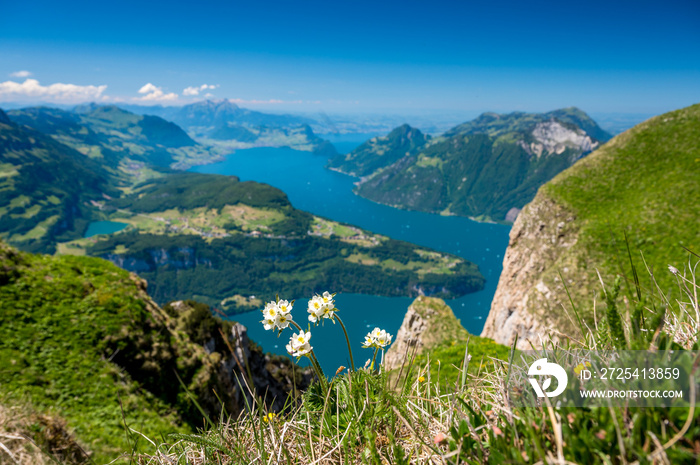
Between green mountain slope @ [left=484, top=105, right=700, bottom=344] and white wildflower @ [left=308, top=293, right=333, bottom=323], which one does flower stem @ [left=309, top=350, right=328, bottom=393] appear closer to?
white wildflower @ [left=308, top=293, right=333, bottom=323]

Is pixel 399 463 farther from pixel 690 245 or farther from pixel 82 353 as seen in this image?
pixel 690 245

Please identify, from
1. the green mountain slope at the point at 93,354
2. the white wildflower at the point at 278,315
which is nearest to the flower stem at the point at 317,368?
the white wildflower at the point at 278,315

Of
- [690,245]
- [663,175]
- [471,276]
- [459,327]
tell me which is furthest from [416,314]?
[471,276]

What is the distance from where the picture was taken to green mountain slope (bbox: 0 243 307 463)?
26.6 ft

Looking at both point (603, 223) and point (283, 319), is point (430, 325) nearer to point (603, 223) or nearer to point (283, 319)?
point (603, 223)

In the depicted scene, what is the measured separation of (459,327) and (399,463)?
21.6 meters

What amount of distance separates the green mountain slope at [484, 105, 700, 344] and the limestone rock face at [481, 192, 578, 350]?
0.06 metres

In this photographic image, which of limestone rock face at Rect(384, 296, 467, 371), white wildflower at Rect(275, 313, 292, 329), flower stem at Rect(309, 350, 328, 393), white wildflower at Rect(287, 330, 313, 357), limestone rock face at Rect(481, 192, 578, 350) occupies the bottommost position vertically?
limestone rock face at Rect(384, 296, 467, 371)

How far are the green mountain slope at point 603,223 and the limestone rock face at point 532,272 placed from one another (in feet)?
0.19

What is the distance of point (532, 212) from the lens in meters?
23.8

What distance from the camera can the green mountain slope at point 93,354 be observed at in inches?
320

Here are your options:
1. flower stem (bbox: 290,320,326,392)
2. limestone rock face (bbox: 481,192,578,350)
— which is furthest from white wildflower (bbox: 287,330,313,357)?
limestone rock face (bbox: 481,192,578,350)

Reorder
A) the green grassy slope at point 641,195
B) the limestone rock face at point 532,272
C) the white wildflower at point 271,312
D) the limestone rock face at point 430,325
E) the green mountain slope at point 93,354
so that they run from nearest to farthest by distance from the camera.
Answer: the white wildflower at point 271,312 < the green mountain slope at point 93,354 < the green grassy slope at point 641,195 < the limestone rock face at point 532,272 < the limestone rock face at point 430,325

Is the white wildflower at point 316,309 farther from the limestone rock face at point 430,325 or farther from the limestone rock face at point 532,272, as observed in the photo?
the limestone rock face at point 430,325
